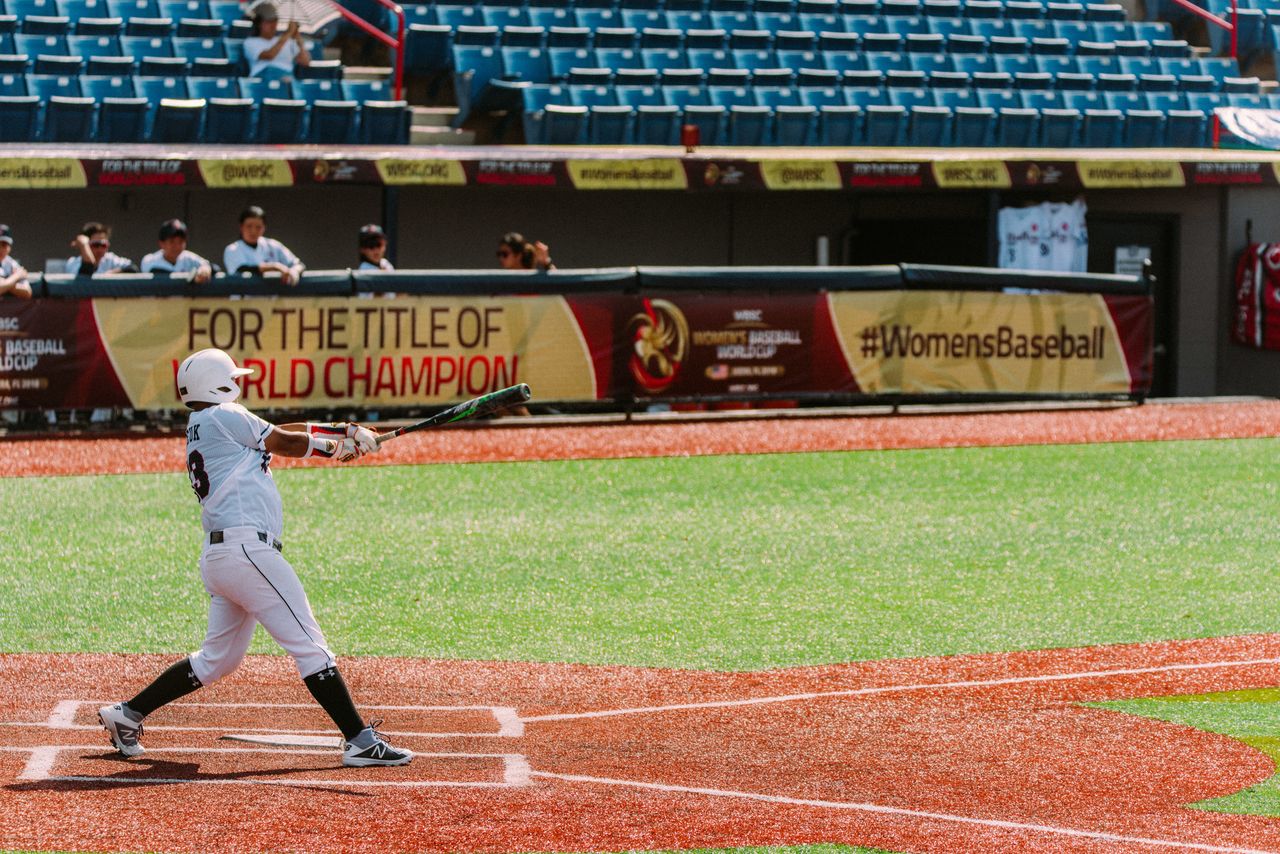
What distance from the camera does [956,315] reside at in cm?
1878

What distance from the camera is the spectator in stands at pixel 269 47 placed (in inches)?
795

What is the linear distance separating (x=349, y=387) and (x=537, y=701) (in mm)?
9113

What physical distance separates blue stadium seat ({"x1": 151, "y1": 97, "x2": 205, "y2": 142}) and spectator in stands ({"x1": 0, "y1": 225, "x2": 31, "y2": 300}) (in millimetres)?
3483

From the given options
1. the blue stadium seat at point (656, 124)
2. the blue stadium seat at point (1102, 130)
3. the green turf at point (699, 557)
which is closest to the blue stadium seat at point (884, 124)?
the blue stadium seat at point (656, 124)

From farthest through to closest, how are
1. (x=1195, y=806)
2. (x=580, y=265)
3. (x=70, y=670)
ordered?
(x=580, y=265) < (x=70, y=670) < (x=1195, y=806)

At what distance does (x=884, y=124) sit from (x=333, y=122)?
708cm

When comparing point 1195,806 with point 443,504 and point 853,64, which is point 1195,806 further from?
point 853,64

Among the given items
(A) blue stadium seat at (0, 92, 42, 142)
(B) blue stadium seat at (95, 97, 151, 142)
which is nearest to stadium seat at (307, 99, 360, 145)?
(B) blue stadium seat at (95, 97, 151, 142)

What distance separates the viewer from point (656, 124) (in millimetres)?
21359

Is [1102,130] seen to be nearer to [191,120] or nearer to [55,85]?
[191,120]

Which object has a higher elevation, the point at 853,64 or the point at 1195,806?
the point at 853,64

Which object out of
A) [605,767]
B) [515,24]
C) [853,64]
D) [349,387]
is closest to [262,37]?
[515,24]

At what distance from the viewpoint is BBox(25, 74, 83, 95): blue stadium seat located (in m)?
19.1

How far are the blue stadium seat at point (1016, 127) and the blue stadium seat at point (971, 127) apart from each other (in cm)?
19
